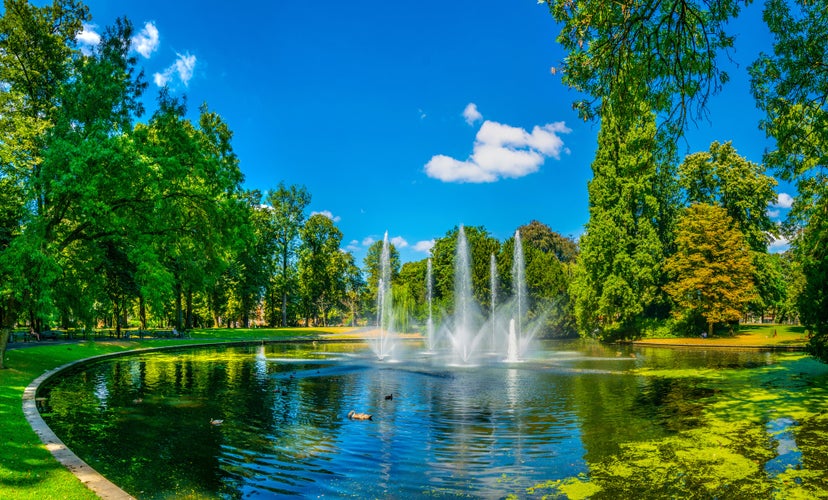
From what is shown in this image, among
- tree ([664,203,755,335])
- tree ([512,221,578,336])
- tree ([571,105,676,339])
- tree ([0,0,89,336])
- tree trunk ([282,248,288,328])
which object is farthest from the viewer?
tree trunk ([282,248,288,328])

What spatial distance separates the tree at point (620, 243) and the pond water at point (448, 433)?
2603 centimetres

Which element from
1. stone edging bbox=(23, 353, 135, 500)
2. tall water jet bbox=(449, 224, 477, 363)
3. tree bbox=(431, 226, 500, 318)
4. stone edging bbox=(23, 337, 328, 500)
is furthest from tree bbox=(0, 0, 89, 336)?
tree bbox=(431, 226, 500, 318)

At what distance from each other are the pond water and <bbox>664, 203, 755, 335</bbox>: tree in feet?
75.1

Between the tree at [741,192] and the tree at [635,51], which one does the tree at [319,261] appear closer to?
the tree at [741,192]

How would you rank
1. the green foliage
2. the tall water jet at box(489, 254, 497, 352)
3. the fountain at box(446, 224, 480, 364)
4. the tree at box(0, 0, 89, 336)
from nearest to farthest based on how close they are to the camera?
the tree at box(0, 0, 89, 336), the tall water jet at box(489, 254, 497, 352), the fountain at box(446, 224, 480, 364), the green foliage

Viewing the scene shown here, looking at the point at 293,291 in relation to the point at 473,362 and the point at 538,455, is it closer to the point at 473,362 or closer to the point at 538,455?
the point at 473,362

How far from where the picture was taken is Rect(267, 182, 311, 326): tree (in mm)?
73312

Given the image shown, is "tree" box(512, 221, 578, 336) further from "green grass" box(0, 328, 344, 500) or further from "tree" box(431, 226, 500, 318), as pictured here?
"green grass" box(0, 328, 344, 500)

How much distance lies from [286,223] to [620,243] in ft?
150

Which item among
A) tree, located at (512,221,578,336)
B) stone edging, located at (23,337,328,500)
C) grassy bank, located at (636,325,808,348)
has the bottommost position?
grassy bank, located at (636,325,808,348)

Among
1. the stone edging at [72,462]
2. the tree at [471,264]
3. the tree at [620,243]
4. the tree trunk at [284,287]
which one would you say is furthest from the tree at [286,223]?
the stone edging at [72,462]

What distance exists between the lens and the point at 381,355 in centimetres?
3612

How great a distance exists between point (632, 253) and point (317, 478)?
4903cm

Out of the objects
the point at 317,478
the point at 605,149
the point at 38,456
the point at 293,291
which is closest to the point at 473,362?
the point at 317,478
